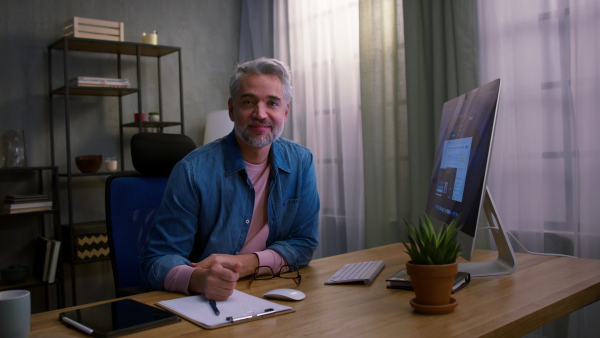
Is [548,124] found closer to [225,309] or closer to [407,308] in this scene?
[407,308]

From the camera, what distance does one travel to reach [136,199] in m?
1.83

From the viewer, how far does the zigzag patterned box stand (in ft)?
10.7

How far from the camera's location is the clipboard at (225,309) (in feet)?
3.48

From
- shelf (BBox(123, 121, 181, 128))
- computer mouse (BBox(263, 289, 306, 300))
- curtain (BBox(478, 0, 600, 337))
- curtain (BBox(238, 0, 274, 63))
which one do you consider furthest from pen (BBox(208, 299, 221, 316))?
curtain (BBox(238, 0, 274, 63))

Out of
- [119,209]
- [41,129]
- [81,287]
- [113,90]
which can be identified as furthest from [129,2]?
[119,209]

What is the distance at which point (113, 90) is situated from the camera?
354 cm

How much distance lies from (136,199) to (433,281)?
1164mm

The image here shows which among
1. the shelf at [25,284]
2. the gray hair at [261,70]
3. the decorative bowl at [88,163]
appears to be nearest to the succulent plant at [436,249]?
the gray hair at [261,70]

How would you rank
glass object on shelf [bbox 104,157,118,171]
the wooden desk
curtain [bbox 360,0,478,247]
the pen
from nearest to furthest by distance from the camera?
1. the wooden desk
2. the pen
3. curtain [bbox 360,0,478,247]
4. glass object on shelf [bbox 104,157,118,171]

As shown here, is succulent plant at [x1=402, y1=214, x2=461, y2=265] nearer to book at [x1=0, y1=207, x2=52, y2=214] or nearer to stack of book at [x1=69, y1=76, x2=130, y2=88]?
book at [x1=0, y1=207, x2=52, y2=214]

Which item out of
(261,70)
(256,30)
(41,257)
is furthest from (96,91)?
(261,70)

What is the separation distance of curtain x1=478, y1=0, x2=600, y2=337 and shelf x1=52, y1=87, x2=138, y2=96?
233 centimetres

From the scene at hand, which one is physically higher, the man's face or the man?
the man's face

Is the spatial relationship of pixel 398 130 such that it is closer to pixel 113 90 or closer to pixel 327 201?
pixel 327 201
